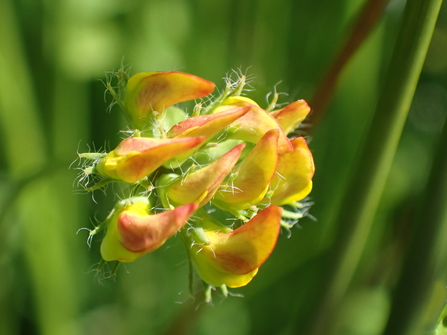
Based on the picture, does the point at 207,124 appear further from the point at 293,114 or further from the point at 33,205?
the point at 33,205

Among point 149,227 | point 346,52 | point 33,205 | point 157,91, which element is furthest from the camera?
point 33,205

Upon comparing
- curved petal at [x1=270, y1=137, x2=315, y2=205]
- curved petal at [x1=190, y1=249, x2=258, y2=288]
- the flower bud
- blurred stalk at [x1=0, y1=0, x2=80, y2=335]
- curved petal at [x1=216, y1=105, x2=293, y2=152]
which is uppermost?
curved petal at [x1=216, y1=105, x2=293, y2=152]

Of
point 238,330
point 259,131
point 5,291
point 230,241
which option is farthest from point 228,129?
point 5,291

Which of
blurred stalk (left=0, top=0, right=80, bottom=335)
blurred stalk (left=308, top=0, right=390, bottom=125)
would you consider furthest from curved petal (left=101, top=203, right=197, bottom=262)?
blurred stalk (left=0, top=0, right=80, bottom=335)

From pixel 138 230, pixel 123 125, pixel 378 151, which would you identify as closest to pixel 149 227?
pixel 138 230

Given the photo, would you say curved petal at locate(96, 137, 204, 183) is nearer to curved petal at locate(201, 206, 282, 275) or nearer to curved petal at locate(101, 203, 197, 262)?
curved petal at locate(101, 203, 197, 262)

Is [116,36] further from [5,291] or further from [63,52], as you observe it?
[5,291]

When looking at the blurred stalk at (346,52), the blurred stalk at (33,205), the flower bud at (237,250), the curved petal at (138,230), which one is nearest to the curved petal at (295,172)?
the flower bud at (237,250)
